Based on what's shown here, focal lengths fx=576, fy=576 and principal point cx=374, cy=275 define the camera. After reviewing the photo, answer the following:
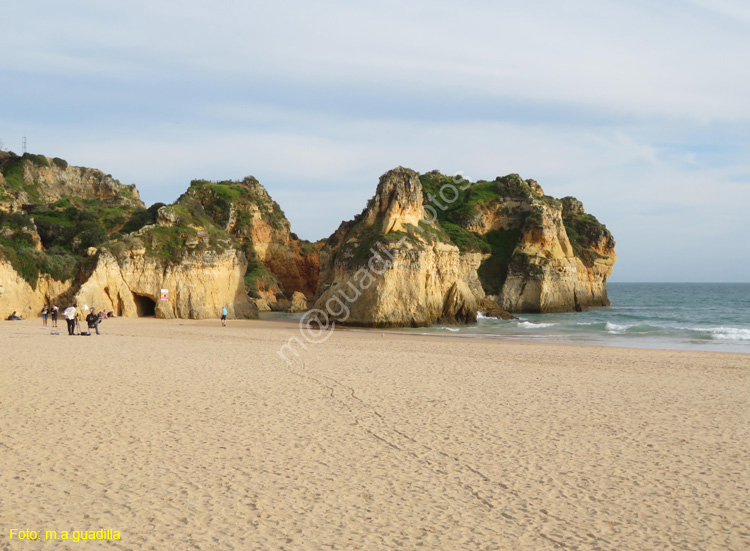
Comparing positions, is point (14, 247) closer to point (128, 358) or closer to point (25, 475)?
point (128, 358)

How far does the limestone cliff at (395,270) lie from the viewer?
36156 mm

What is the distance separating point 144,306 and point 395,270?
16.4 m

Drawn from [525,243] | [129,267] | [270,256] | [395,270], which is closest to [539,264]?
[525,243]

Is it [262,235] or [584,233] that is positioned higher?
[584,233]

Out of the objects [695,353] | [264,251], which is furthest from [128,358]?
Result: [264,251]

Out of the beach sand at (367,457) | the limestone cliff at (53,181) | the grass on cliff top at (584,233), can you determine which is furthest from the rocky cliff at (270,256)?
the beach sand at (367,457)

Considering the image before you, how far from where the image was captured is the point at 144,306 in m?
→ 37.3

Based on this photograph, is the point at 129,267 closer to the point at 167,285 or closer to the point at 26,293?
the point at 167,285

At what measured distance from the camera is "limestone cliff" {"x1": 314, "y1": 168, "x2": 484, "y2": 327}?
36.2m

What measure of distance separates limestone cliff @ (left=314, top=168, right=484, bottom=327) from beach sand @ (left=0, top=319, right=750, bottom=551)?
2025 cm

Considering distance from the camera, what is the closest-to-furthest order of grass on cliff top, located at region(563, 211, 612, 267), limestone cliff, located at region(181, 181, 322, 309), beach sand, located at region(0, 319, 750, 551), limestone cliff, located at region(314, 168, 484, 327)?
beach sand, located at region(0, 319, 750, 551), limestone cliff, located at region(314, 168, 484, 327), limestone cliff, located at region(181, 181, 322, 309), grass on cliff top, located at region(563, 211, 612, 267)

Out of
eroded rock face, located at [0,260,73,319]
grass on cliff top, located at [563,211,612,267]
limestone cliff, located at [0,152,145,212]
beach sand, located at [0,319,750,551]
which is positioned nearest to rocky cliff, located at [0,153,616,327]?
eroded rock face, located at [0,260,73,319]

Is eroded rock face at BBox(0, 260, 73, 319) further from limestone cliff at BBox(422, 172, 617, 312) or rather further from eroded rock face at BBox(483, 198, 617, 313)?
eroded rock face at BBox(483, 198, 617, 313)

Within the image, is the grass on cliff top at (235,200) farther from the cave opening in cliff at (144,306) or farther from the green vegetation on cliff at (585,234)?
the green vegetation on cliff at (585,234)
